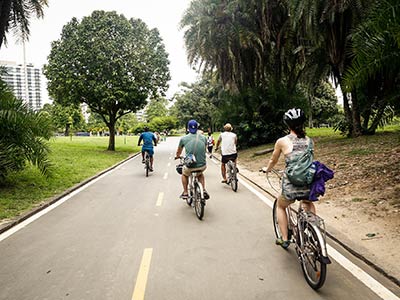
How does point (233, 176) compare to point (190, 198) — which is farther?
point (233, 176)

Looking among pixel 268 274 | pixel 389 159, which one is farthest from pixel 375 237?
pixel 389 159

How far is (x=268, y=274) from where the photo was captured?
4.11 metres

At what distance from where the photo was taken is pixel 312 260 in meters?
3.80

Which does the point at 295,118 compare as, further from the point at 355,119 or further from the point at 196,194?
the point at 355,119

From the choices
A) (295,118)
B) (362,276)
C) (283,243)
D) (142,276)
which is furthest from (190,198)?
(362,276)

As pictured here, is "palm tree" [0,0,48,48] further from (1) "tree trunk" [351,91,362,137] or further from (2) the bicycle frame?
(1) "tree trunk" [351,91,362,137]

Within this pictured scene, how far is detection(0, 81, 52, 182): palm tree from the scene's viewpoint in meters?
8.93

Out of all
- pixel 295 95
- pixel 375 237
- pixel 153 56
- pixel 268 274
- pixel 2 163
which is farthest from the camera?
pixel 153 56

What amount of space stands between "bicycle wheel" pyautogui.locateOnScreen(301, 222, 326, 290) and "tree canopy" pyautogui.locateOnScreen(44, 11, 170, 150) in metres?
21.4

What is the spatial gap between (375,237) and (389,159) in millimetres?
6192

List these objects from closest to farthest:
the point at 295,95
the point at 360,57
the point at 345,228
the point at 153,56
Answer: the point at 345,228 → the point at 360,57 → the point at 295,95 → the point at 153,56

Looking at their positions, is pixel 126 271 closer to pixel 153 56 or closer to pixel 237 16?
pixel 237 16

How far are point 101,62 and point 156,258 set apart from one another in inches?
851

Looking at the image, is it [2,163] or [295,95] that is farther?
[295,95]
